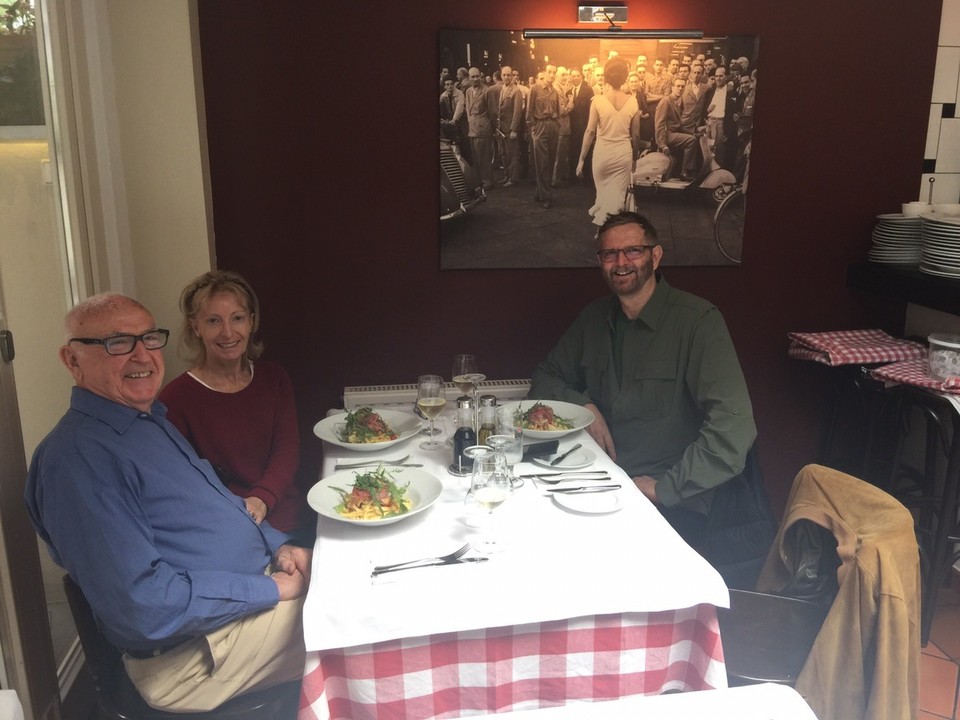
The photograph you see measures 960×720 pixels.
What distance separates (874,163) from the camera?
10.3 ft

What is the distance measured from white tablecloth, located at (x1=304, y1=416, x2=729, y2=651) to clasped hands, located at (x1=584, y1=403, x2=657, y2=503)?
1.78 feet

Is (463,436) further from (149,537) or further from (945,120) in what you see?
(945,120)

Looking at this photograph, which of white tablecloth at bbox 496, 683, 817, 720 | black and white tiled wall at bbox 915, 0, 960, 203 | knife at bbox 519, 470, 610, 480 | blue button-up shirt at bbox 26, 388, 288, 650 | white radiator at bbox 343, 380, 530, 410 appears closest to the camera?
white tablecloth at bbox 496, 683, 817, 720

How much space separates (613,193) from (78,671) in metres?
2.47

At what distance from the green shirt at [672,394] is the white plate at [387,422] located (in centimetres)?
53

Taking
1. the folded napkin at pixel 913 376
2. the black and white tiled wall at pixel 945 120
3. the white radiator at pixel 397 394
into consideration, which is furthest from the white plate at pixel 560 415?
the black and white tiled wall at pixel 945 120

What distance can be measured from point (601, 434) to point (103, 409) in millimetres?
1410

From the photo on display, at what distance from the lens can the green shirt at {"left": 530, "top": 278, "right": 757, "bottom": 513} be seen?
2.22m

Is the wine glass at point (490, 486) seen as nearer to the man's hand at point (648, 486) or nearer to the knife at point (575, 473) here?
the knife at point (575, 473)

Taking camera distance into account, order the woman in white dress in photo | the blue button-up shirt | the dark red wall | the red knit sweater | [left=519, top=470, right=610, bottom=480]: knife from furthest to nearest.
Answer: the woman in white dress in photo, the dark red wall, the red knit sweater, [left=519, top=470, right=610, bottom=480]: knife, the blue button-up shirt

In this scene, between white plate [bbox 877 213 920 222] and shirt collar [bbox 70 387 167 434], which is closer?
shirt collar [bbox 70 387 167 434]

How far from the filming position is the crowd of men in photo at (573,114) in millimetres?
2898

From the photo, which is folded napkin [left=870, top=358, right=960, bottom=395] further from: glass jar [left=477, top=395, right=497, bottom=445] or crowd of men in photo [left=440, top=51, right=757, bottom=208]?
glass jar [left=477, top=395, right=497, bottom=445]

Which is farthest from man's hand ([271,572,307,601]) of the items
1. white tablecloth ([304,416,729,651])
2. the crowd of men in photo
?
the crowd of men in photo
